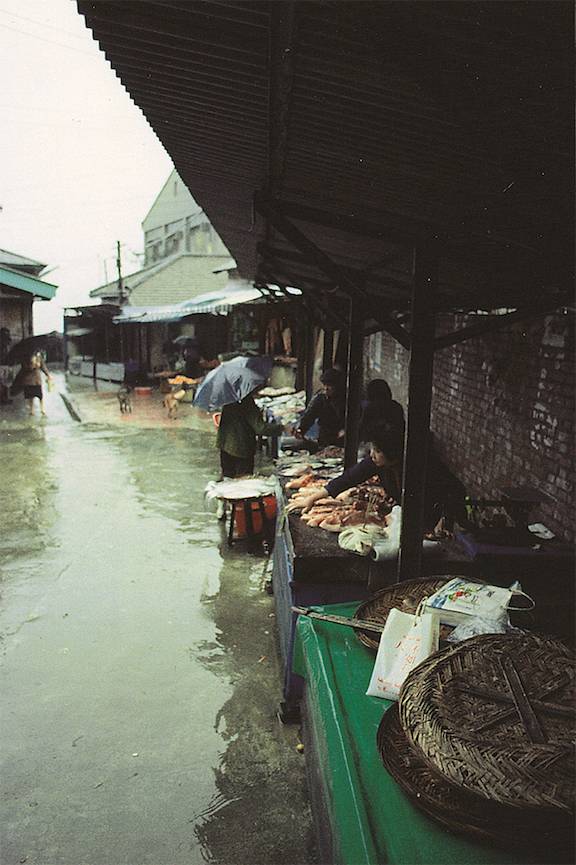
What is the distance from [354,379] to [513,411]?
6.85ft

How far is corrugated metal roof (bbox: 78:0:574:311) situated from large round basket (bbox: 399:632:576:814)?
89.5 inches

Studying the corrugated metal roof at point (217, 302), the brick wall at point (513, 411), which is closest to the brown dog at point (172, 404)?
the corrugated metal roof at point (217, 302)

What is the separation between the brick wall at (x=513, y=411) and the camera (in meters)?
5.14

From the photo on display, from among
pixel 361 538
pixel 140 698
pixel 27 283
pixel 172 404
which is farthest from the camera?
pixel 27 283

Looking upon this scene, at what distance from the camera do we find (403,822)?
7.57 feet

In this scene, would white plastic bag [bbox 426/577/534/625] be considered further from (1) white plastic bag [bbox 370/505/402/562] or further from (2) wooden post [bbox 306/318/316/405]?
(2) wooden post [bbox 306/318/316/405]

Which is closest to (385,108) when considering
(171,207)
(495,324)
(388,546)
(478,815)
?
(495,324)

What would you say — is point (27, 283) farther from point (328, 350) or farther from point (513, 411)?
point (513, 411)

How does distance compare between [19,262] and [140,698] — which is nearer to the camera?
[140,698]

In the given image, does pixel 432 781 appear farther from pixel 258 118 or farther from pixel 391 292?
pixel 391 292

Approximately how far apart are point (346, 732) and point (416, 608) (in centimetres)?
97

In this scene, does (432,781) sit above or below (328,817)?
above

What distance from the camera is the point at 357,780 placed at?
255 centimetres

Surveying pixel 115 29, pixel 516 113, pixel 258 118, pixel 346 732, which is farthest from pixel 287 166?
pixel 346 732
